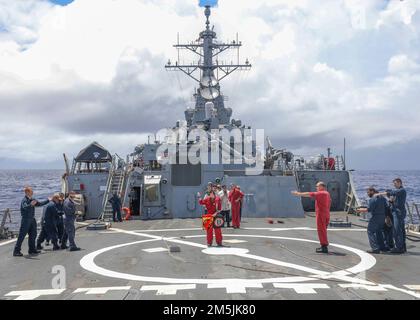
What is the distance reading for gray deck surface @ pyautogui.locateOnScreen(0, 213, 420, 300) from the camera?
6367 millimetres

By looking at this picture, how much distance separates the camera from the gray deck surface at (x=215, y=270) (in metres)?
6.37

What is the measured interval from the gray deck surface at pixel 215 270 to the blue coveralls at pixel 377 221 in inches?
14.6

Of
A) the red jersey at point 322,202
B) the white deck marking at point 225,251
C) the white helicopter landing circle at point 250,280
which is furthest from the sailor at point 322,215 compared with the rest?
the white deck marking at point 225,251

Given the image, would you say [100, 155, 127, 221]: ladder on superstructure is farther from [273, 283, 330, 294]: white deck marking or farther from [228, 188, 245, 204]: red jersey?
[273, 283, 330, 294]: white deck marking

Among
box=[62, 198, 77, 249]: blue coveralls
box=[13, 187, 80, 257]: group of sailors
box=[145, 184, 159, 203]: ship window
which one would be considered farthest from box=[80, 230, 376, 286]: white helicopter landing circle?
box=[145, 184, 159, 203]: ship window

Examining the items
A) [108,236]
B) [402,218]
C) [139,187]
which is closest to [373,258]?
[402,218]

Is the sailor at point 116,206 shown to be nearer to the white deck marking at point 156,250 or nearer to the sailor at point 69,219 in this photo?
the sailor at point 69,219

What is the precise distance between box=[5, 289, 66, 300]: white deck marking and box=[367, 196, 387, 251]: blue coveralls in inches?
269

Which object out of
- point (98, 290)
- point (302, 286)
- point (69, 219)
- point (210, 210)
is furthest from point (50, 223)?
point (302, 286)

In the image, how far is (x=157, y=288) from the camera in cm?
666

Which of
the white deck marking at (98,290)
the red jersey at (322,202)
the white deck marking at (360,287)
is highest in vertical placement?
the red jersey at (322,202)

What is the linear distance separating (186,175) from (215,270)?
505 inches

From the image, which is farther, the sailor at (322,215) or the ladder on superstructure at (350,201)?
the ladder on superstructure at (350,201)
